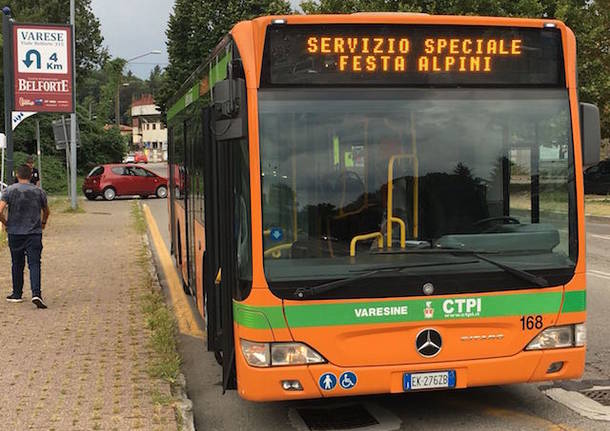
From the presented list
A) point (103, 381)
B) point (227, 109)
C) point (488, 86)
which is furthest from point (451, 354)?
point (103, 381)

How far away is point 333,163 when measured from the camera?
4.68 metres

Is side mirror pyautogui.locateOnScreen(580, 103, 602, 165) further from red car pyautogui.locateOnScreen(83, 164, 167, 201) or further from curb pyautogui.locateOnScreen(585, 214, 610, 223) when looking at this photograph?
red car pyautogui.locateOnScreen(83, 164, 167, 201)

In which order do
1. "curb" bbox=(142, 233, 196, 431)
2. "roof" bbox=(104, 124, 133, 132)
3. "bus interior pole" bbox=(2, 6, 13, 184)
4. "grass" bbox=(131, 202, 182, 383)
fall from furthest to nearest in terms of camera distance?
"roof" bbox=(104, 124, 133, 132), "bus interior pole" bbox=(2, 6, 13, 184), "grass" bbox=(131, 202, 182, 383), "curb" bbox=(142, 233, 196, 431)

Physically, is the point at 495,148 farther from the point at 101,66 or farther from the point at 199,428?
the point at 101,66

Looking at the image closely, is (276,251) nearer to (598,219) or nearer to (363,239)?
(363,239)

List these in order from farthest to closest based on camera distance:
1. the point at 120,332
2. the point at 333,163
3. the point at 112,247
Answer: the point at 112,247, the point at 120,332, the point at 333,163

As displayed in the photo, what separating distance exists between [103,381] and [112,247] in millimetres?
9912

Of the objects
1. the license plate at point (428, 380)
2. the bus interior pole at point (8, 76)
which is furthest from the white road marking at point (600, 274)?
the bus interior pole at point (8, 76)

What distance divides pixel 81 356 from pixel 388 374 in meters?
3.25

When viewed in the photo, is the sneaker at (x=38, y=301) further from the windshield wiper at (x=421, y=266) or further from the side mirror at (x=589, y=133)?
the side mirror at (x=589, y=133)

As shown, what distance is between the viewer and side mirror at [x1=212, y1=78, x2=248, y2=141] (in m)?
4.54

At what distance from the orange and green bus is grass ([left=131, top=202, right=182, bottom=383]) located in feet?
4.23

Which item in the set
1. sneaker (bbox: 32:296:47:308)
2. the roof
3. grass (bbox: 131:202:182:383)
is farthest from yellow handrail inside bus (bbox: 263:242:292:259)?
the roof

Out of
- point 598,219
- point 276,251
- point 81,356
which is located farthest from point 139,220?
point 276,251
